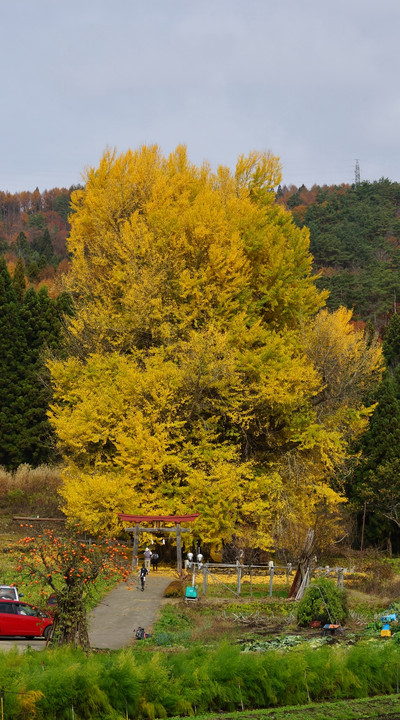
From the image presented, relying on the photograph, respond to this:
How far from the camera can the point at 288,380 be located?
97.7 feet

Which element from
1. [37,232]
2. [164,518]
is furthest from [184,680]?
[37,232]

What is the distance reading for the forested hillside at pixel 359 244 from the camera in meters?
74.8

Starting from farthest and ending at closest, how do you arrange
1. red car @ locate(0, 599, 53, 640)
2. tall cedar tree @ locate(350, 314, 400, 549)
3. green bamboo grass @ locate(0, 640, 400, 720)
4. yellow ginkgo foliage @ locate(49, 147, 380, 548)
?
tall cedar tree @ locate(350, 314, 400, 549) → yellow ginkgo foliage @ locate(49, 147, 380, 548) → red car @ locate(0, 599, 53, 640) → green bamboo grass @ locate(0, 640, 400, 720)

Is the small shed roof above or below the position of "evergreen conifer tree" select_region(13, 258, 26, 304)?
below

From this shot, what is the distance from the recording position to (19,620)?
17.9 meters

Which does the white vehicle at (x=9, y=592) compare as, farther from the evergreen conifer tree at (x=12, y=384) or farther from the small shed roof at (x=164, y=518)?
the evergreen conifer tree at (x=12, y=384)

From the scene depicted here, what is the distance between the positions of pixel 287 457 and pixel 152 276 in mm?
9159

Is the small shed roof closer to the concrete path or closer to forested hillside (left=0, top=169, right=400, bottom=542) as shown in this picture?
forested hillside (left=0, top=169, right=400, bottom=542)

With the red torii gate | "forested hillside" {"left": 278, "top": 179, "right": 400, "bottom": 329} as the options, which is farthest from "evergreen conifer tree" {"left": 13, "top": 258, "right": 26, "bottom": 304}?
the red torii gate

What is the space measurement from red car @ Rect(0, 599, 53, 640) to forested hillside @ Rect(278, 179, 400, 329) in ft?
149

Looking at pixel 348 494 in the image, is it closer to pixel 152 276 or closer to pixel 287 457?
pixel 287 457

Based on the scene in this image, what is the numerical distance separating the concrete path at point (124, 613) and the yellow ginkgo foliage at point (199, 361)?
4.01 m

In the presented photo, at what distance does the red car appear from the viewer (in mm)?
17766

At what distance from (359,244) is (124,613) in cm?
7444
